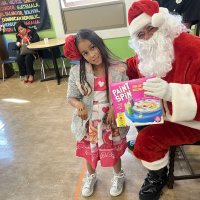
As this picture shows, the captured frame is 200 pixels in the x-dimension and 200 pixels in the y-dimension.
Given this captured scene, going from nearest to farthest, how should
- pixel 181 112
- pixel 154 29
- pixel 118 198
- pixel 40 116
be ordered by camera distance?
pixel 181 112, pixel 154 29, pixel 118 198, pixel 40 116

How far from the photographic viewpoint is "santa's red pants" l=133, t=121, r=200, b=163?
146 centimetres

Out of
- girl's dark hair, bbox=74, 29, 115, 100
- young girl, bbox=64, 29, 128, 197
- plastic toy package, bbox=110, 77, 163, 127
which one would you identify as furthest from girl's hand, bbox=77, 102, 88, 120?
plastic toy package, bbox=110, 77, 163, 127

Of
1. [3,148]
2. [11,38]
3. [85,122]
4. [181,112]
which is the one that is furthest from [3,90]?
[181,112]

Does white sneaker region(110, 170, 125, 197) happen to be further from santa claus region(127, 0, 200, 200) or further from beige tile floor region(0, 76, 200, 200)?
santa claus region(127, 0, 200, 200)

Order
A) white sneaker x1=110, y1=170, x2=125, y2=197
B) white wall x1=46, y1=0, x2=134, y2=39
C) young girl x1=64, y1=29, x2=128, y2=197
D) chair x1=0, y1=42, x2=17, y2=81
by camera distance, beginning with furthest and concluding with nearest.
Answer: chair x1=0, y1=42, x2=17, y2=81, white wall x1=46, y1=0, x2=134, y2=39, white sneaker x1=110, y1=170, x2=125, y2=197, young girl x1=64, y1=29, x2=128, y2=197

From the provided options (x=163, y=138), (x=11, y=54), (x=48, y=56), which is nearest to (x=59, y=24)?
(x=48, y=56)

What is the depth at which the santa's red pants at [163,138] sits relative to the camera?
1463 millimetres

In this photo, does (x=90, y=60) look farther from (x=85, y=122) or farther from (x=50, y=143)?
(x=50, y=143)

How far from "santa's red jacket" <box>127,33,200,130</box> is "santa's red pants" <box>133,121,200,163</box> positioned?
0.24ft

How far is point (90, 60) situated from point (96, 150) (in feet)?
2.04

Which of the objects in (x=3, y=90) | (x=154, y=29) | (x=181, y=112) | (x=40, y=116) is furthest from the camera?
(x=3, y=90)

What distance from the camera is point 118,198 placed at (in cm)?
178

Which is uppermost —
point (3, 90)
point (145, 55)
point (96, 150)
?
point (145, 55)

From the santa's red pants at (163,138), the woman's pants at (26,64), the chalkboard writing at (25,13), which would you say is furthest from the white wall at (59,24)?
the santa's red pants at (163,138)
